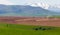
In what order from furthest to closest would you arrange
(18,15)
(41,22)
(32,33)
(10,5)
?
(41,22) → (18,15) → (10,5) → (32,33)

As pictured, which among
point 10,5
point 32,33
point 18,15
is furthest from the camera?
point 18,15

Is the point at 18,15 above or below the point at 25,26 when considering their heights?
above

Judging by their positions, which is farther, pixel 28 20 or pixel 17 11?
A: pixel 28 20

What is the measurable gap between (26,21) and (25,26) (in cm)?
80

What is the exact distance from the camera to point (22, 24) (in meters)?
14.6

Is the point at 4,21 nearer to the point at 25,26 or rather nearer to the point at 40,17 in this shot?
the point at 25,26

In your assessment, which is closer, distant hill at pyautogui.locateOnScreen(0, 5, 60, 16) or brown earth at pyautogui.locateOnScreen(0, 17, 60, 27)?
distant hill at pyautogui.locateOnScreen(0, 5, 60, 16)

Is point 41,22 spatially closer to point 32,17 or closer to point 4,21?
point 32,17

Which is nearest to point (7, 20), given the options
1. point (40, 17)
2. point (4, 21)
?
point (4, 21)

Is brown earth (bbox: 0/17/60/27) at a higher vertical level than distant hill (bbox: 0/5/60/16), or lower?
lower

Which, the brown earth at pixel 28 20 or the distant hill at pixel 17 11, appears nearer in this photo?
the distant hill at pixel 17 11

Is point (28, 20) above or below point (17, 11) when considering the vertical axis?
below

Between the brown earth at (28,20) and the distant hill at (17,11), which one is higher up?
the distant hill at (17,11)

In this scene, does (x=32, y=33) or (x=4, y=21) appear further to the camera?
(x=4, y=21)
